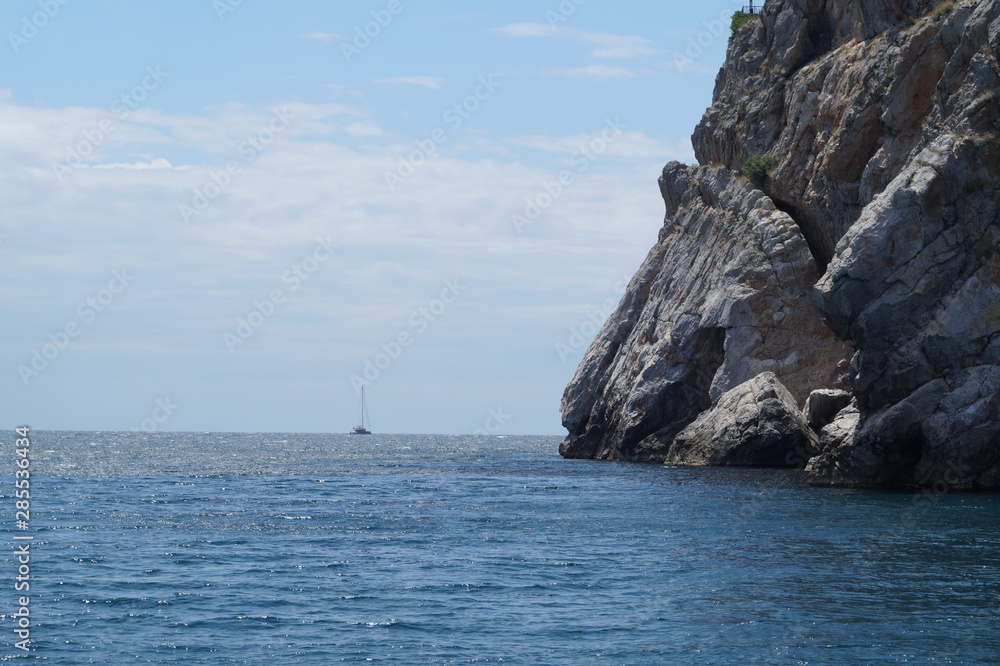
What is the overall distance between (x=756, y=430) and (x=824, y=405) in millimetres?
4512

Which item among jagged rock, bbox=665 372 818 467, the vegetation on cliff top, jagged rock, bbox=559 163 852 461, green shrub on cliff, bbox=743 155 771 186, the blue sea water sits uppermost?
the vegetation on cliff top

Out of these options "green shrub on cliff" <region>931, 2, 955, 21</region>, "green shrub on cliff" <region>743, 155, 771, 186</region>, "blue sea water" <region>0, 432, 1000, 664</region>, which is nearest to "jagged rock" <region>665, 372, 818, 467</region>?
"blue sea water" <region>0, 432, 1000, 664</region>

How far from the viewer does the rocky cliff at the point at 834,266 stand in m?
46.2

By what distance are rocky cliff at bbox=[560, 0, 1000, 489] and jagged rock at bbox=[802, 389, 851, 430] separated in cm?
32

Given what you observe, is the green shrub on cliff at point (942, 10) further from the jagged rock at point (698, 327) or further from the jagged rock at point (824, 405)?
the jagged rock at point (824, 405)

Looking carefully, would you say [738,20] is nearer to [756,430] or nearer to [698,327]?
[698,327]

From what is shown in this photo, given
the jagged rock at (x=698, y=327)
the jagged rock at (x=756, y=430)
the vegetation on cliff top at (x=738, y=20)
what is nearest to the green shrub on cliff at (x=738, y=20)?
the vegetation on cliff top at (x=738, y=20)

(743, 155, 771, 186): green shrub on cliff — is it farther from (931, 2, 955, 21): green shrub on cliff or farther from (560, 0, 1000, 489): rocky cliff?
(931, 2, 955, 21): green shrub on cliff

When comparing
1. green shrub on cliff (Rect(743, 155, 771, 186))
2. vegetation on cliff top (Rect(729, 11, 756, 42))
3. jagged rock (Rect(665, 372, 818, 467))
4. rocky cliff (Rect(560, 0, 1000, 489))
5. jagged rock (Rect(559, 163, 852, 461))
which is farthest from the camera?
vegetation on cliff top (Rect(729, 11, 756, 42))

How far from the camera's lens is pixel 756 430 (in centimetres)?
6044

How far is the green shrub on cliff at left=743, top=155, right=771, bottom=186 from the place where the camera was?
69250 mm

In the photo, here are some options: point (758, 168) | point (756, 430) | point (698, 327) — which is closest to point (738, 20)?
point (758, 168)

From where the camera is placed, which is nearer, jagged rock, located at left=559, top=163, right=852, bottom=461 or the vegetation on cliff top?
jagged rock, located at left=559, top=163, right=852, bottom=461

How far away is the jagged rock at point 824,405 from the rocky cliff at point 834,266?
1.05 feet
